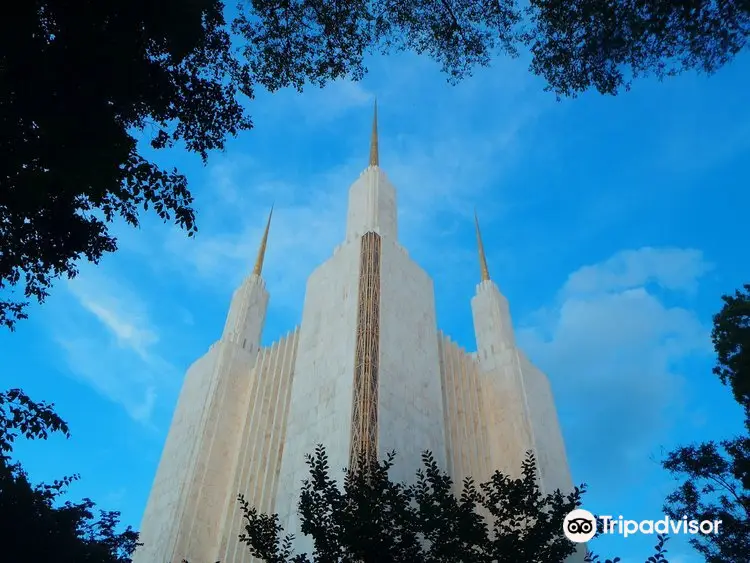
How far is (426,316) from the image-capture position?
22656 mm

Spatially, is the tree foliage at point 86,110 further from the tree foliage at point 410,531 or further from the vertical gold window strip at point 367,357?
the vertical gold window strip at point 367,357

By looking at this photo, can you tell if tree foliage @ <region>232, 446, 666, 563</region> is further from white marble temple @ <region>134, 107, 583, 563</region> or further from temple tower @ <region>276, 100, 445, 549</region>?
white marble temple @ <region>134, 107, 583, 563</region>

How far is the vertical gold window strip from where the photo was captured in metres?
16.3

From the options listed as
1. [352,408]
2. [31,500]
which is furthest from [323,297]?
[31,500]

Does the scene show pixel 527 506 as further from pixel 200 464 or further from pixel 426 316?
pixel 200 464

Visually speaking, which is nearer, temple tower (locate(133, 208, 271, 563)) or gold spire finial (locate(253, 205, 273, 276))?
temple tower (locate(133, 208, 271, 563))

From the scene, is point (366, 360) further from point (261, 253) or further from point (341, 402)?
point (261, 253)

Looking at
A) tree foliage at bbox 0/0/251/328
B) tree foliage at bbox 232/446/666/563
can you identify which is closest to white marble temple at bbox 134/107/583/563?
tree foliage at bbox 232/446/666/563

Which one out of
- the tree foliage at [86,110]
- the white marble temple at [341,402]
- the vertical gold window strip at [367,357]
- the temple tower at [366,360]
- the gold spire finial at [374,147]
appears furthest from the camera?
the gold spire finial at [374,147]

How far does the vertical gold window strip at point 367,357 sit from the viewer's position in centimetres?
1627

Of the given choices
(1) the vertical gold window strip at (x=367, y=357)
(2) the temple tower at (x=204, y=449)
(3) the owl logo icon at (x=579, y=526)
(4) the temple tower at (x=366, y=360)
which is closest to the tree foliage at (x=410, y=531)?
(3) the owl logo icon at (x=579, y=526)

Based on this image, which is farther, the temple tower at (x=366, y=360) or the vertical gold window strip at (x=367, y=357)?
the temple tower at (x=366, y=360)

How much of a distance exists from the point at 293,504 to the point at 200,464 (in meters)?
6.83

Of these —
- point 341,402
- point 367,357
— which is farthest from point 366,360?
point 341,402
